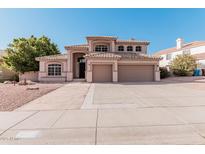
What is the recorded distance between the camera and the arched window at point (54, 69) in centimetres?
2445

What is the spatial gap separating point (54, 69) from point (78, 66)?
3.59 m

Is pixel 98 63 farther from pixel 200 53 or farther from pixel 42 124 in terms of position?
pixel 200 53

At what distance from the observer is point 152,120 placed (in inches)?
216

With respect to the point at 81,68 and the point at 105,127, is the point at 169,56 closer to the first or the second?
the point at 81,68

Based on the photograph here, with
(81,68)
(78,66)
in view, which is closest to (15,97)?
(78,66)

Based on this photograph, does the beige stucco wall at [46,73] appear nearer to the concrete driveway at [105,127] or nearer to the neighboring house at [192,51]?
the concrete driveway at [105,127]

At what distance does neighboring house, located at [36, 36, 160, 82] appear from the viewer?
22.5 m

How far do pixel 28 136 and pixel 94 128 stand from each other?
1757 millimetres

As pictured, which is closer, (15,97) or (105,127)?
(105,127)

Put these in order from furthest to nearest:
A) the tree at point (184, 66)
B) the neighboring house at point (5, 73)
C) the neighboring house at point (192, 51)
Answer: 1. the neighboring house at point (192, 51)
2. the tree at point (184, 66)
3. the neighboring house at point (5, 73)

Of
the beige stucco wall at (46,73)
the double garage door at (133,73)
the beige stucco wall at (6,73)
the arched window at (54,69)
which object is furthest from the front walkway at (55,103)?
the beige stucco wall at (6,73)

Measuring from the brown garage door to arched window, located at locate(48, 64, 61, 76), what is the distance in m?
5.66

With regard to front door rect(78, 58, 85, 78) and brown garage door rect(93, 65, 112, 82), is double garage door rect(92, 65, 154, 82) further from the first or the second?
front door rect(78, 58, 85, 78)

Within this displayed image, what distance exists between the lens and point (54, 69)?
2447 centimetres
